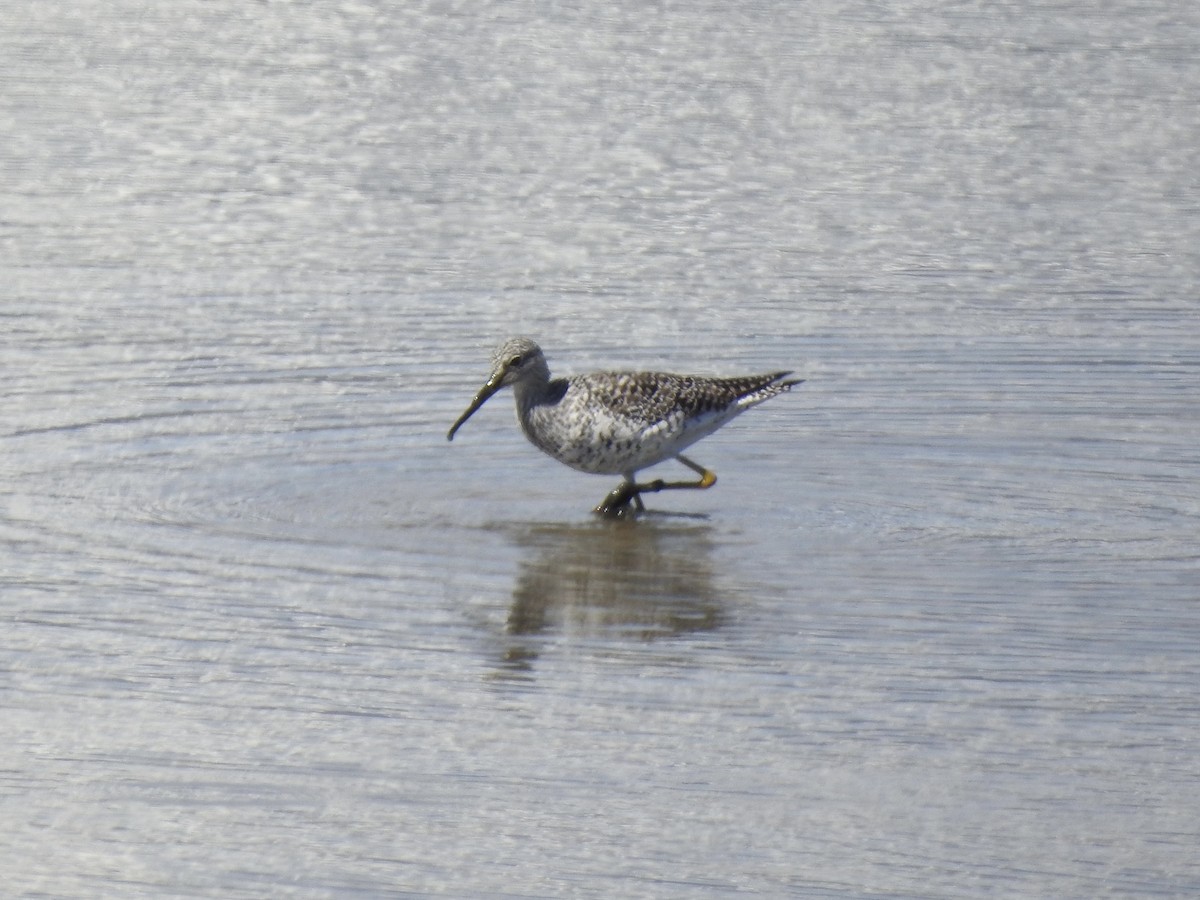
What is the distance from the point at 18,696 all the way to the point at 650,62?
1257 centimetres

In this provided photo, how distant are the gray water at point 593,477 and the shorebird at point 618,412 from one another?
289 millimetres

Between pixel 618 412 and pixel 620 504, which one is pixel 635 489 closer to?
pixel 620 504

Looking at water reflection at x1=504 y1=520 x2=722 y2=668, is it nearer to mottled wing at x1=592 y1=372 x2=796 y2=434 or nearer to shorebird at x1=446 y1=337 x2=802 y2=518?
shorebird at x1=446 y1=337 x2=802 y2=518

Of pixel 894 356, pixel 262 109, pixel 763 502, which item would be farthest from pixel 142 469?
pixel 262 109

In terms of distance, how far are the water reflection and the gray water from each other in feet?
0.13

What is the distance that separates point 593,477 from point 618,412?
1105 mm

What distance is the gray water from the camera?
26.9 ft

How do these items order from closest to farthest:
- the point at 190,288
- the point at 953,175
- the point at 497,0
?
the point at 190,288 < the point at 953,175 < the point at 497,0

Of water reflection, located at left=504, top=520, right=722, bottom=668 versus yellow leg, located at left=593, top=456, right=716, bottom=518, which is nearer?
water reflection, located at left=504, top=520, right=722, bottom=668

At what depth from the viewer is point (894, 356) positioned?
1427 cm

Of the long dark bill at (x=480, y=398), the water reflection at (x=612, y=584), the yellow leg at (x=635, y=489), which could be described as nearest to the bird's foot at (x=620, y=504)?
the yellow leg at (x=635, y=489)

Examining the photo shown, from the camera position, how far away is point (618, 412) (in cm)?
1226

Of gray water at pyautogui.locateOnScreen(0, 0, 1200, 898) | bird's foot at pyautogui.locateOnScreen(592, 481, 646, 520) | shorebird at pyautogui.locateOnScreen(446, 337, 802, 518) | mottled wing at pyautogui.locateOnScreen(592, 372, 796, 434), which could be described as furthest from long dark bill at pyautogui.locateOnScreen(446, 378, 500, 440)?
bird's foot at pyautogui.locateOnScreen(592, 481, 646, 520)

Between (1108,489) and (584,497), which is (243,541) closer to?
(584,497)
